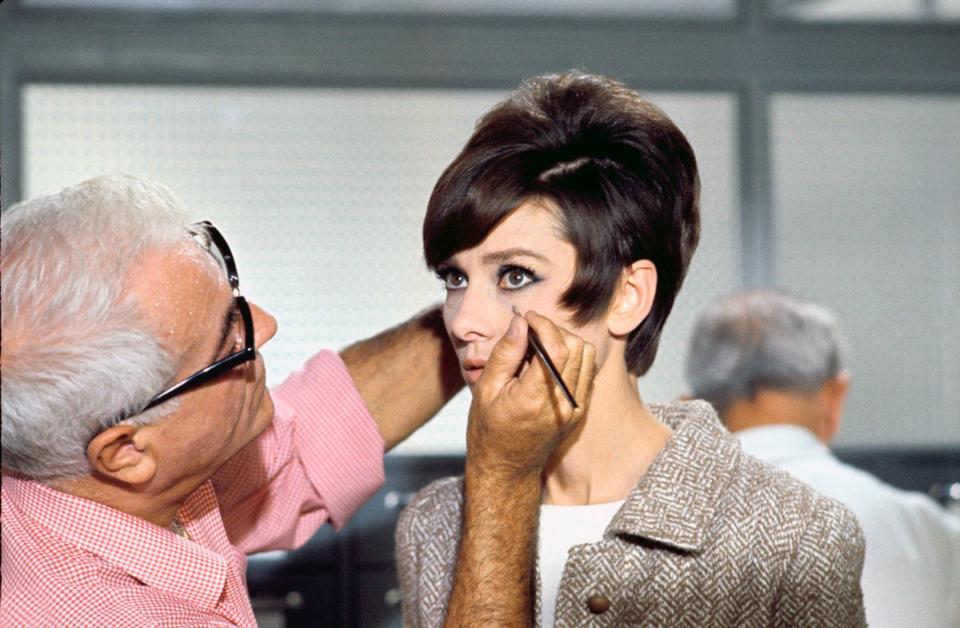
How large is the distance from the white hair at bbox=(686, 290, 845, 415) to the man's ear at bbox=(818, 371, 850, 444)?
0.02 metres

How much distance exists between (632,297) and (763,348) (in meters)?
1.02

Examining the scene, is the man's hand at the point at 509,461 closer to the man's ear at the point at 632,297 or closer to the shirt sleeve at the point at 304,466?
the man's ear at the point at 632,297

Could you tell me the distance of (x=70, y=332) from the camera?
4.45 ft

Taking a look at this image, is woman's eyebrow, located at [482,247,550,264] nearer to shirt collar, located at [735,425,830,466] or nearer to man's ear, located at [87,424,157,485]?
man's ear, located at [87,424,157,485]

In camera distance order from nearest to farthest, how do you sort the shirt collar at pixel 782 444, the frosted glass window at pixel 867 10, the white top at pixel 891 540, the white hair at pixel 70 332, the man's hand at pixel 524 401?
1. the white hair at pixel 70 332
2. the man's hand at pixel 524 401
3. the white top at pixel 891 540
4. the shirt collar at pixel 782 444
5. the frosted glass window at pixel 867 10

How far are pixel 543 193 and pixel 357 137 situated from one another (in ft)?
4.27

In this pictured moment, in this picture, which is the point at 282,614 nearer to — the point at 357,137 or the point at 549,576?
the point at 357,137

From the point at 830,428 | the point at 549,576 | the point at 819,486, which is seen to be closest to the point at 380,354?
the point at 549,576

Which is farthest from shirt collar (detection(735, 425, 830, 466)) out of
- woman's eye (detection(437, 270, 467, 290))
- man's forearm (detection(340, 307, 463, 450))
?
woman's eye (detection(437, 270, 467, 290))

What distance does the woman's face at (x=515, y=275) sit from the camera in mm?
1577

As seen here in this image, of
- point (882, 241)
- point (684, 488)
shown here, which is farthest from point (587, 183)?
point (882, 241)

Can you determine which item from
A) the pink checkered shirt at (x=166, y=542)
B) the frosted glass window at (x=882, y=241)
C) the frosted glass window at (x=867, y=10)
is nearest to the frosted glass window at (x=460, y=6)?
the frosted glass window at (x=867, y=10)

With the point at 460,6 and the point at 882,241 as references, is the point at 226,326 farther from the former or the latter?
the point at 882,241

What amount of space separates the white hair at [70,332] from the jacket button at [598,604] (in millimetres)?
527
